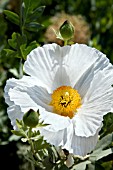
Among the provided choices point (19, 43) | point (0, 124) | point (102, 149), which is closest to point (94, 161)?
point (102, 149)

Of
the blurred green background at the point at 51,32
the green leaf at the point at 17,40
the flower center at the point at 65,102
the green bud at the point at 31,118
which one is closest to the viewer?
the green bud at the point at 31,118

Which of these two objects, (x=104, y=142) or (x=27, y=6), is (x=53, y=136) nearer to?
(x=104, y=142)

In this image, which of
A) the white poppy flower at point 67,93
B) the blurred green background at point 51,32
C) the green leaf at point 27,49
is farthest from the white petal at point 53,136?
the blurred green background at point 51,32

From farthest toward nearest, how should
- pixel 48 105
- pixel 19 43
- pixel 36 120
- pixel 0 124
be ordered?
pixel 0 124
pixel 19 43
pixel 48 105
pixel 36 120

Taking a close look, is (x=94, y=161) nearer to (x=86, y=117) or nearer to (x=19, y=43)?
(x=86, y=117)

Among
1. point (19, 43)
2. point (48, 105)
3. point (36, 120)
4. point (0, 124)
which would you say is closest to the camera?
point (36, 120)

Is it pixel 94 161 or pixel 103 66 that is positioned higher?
pixel 103 66

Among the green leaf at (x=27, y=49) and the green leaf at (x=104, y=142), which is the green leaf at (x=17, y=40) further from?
the green leaf at (x=104, y=142)
